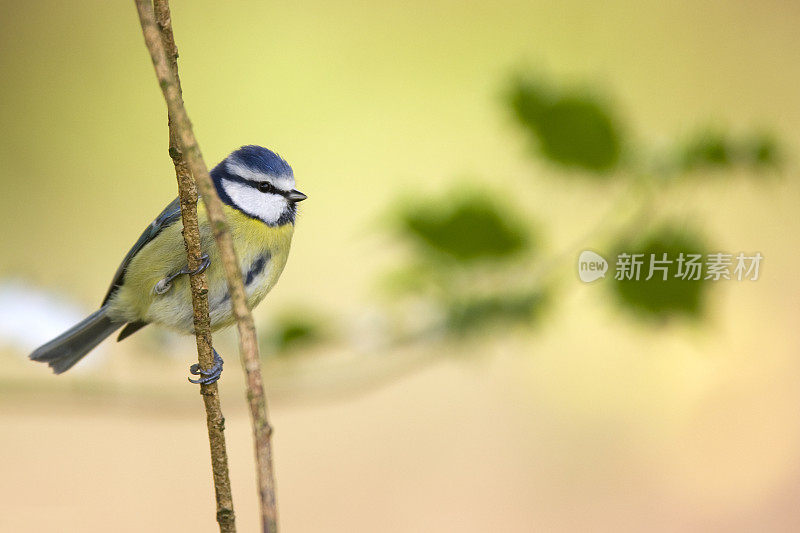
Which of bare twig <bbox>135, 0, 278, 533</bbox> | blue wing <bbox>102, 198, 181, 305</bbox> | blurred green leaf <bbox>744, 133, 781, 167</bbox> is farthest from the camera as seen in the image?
blue wing <bbox>102, 198, 181, 305</bbox>

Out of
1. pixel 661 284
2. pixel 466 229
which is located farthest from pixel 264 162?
Result: pixel 661 284

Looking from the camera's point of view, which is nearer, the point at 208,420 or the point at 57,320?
the point at 208,420

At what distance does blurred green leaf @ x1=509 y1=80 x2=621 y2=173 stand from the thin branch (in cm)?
23

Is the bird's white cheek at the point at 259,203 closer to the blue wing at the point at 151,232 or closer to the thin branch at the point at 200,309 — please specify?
the blue wing at the point at 151,232

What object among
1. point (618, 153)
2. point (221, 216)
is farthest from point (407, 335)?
point (221, 216)

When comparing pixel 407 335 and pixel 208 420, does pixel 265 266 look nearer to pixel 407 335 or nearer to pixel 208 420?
pixel 407 335

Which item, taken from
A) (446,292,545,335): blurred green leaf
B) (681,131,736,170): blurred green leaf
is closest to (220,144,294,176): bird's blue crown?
(446,292,545,335): blurred green leaf

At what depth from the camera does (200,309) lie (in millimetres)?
292

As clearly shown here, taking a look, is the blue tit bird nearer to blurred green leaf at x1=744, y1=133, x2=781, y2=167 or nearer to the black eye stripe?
the black eye stripe

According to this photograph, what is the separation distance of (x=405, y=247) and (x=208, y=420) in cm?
22

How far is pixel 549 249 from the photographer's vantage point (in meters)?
0.47

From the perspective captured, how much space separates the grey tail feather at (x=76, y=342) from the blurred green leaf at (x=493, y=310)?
0.28 meters

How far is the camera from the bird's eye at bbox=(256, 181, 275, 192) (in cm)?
50

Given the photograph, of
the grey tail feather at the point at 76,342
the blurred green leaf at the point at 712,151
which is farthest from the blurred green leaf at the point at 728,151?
the grey tail feather at the point at 76,342
